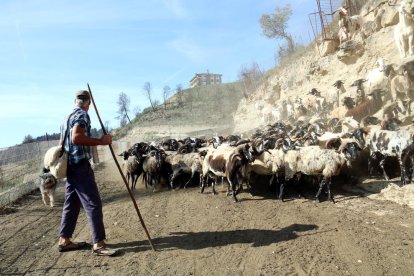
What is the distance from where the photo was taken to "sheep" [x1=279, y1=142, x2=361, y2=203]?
8.91 meters

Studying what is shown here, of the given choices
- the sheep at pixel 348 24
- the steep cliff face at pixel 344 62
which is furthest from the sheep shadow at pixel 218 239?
the sheep at pixel 348 24

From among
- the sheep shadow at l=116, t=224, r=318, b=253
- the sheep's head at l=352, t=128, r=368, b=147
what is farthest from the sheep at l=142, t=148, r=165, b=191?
the sheep's head at l=352, t=128, r=368, b=147

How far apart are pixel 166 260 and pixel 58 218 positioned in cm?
455

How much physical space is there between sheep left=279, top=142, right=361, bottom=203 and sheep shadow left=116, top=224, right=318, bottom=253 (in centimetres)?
229

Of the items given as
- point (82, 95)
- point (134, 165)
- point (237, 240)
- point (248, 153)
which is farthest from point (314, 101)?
point (82, 95)

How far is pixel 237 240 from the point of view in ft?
21.0

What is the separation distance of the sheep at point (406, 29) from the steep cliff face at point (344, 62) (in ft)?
5.09

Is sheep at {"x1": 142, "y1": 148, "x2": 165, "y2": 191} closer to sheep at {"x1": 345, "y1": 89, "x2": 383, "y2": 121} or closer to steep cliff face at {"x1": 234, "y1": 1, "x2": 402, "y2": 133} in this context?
sheep at {"x1": 345, "y1": 89, "x2": 383, "y2": 121}

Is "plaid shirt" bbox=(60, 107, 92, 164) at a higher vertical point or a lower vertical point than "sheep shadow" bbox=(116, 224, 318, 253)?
higher

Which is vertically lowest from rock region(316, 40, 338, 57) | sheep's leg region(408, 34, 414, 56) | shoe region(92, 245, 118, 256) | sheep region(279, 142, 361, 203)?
shoe region(92, 245, 118, 256)

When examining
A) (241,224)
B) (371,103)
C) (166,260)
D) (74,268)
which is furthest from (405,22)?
(74,268)

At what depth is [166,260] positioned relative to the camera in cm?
568

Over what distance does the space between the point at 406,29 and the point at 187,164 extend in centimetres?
988

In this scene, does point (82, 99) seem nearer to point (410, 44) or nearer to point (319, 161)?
point (319, 161)
